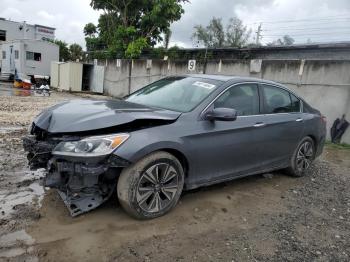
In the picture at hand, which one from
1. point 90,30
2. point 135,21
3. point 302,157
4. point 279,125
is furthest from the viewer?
point 90,30

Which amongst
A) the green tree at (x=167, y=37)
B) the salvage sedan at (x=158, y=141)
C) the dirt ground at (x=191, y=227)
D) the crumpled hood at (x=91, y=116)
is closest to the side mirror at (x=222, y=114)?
the salvage sedan at (x=158, y=141)

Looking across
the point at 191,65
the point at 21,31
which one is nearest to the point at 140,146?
the point at 191,65

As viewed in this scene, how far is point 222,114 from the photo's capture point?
12.6 feet

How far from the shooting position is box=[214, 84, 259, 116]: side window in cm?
428

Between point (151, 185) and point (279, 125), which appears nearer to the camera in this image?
point (151, 185)

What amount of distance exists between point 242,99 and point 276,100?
0.82 metres

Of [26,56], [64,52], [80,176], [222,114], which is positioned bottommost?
[80,176]

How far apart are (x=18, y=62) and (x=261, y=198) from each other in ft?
83.6

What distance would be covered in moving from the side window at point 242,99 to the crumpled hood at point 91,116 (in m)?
0.75

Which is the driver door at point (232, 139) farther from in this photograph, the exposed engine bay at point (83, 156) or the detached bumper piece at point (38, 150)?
the detached bumper piece at point (38, 150)

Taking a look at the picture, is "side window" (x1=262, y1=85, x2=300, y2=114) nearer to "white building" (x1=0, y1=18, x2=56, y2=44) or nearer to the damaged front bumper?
the damaged front bumper

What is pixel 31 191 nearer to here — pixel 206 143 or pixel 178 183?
pixel 178 183

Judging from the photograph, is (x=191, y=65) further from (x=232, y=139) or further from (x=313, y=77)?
(x=232, y=139)

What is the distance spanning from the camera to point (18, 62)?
84.2 feet
